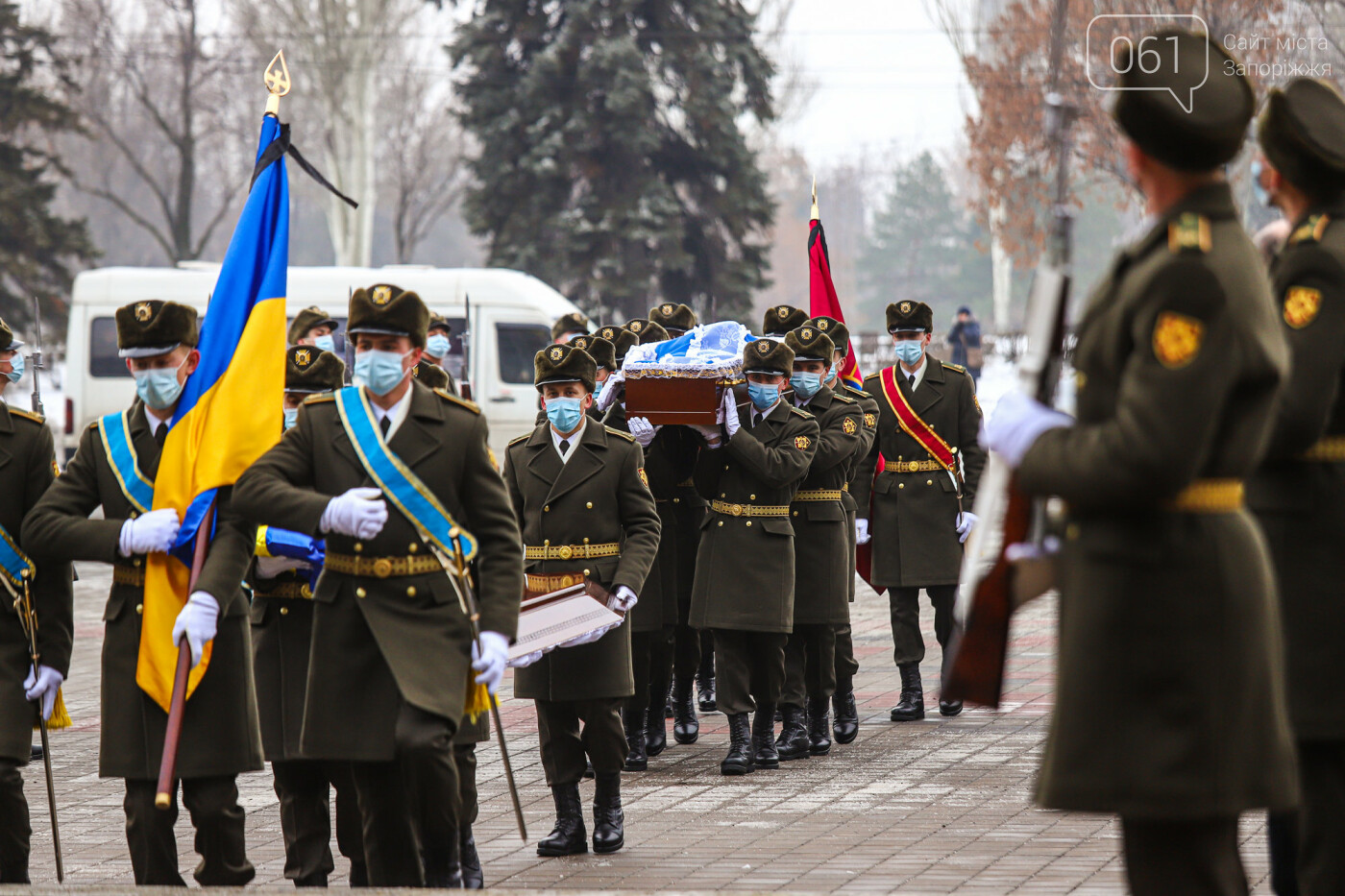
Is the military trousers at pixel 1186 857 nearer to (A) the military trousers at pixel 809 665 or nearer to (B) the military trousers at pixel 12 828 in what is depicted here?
(B) the military trousers at pixel 12 828

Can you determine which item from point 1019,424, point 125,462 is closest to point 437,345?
point 125,462

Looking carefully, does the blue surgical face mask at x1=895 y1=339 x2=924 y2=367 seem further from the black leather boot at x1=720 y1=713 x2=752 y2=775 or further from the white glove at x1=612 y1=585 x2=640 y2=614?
the white glove at x1=612 y1=585 x2=640 y2=614

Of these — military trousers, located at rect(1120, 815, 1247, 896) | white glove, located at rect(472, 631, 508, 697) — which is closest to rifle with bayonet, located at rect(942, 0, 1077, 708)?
military trousers, located at rect(1120, 815, 1247, 896)

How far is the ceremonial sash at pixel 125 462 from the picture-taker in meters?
5.82

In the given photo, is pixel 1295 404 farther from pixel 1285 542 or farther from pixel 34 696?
pixel 34 696

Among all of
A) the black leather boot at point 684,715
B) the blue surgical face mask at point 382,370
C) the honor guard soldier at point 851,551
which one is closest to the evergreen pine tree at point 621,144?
the honor guard soldier at point 851,551

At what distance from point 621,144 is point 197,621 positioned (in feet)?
83.7

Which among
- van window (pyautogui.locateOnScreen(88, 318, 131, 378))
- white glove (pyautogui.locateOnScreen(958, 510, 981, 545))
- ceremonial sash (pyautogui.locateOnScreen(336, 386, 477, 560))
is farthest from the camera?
van window (pyautogui.locateOnScreen(88, 318, 131, 378))

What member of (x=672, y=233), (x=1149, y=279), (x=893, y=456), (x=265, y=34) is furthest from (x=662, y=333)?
(x=265, y=34)

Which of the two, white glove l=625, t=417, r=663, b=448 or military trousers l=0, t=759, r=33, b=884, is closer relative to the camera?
military trousers l=0, t=759, r=33, b=884

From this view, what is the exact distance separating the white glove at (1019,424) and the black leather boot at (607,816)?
12.8 ft

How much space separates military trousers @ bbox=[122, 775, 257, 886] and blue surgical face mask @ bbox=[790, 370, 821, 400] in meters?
4.56

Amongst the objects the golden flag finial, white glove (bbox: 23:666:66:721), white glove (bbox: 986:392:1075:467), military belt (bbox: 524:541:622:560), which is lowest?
white glove (bbox: 23:666:66:721)

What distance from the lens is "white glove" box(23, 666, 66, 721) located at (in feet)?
19.6
